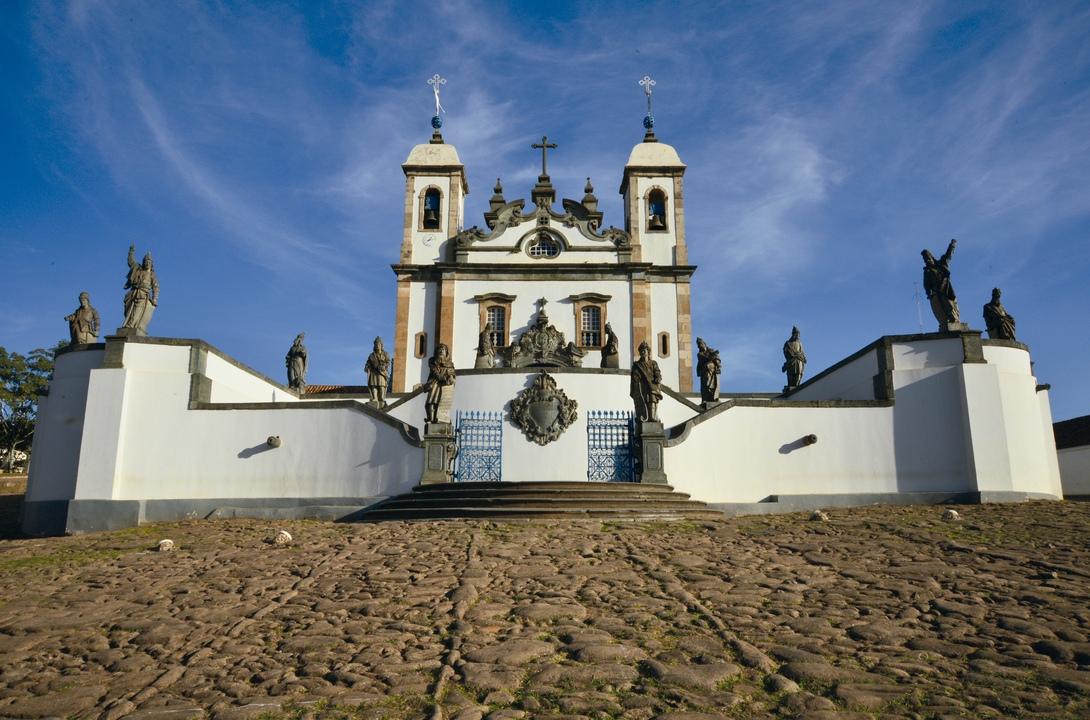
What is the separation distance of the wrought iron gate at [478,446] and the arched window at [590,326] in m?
11.5

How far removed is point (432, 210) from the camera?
33.7 m

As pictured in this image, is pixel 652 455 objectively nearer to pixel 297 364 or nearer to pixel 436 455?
pixel 436 455

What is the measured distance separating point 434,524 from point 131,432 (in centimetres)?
763

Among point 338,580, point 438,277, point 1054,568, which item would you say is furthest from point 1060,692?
point 438,277

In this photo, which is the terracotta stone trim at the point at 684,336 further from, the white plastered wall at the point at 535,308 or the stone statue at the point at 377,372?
the stone statue at the point at 377,372

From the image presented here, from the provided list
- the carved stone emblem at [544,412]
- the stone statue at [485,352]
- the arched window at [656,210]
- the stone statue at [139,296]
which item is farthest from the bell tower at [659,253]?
the stone statue at [139,296]

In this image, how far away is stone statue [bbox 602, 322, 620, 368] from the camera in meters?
27.3

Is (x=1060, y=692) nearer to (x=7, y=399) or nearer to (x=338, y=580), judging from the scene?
(x=338, y=580)

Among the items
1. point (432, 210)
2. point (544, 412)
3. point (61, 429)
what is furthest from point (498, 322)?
point (61, 429)

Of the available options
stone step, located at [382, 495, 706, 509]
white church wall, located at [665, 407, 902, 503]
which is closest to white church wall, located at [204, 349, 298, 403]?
stone step, located at [382, 495, 706, 509]

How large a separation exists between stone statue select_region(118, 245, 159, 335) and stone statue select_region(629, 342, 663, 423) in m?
10.2

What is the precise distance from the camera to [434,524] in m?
13.1

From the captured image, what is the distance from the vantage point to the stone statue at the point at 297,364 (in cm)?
2544

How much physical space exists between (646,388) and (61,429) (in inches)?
464
